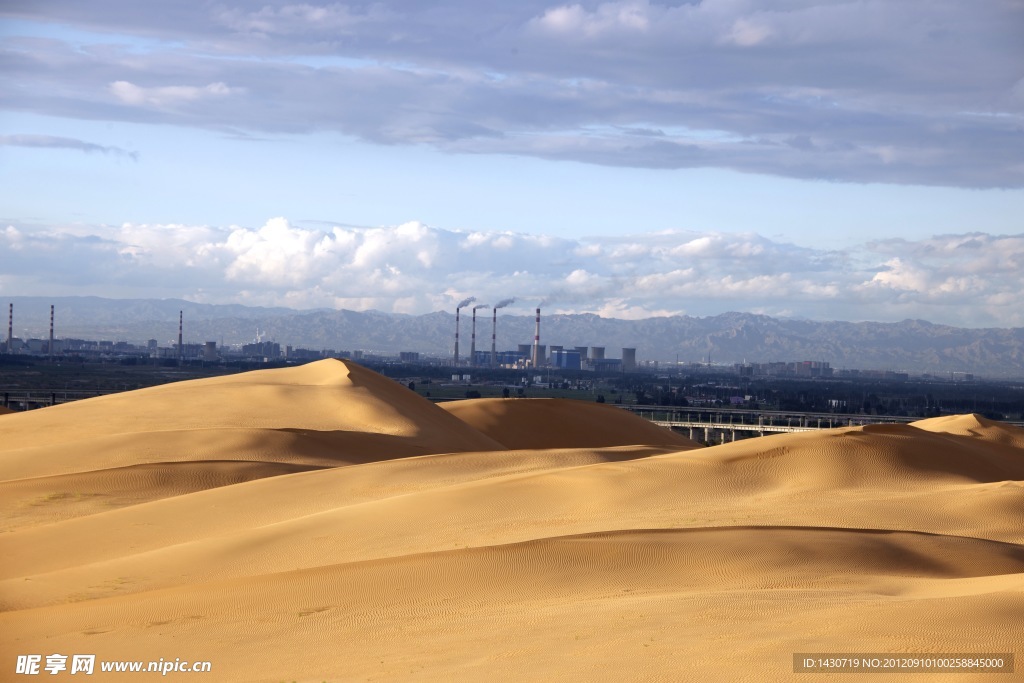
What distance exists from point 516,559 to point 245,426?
2645cm

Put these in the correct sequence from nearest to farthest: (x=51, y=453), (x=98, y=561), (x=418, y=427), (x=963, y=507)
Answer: (x=98, y=561), (x=963, y=507), (x=51, y=453), (x=418, y=427)

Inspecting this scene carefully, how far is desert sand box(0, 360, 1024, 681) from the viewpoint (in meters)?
11.6

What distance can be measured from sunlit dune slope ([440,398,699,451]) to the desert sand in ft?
66.6

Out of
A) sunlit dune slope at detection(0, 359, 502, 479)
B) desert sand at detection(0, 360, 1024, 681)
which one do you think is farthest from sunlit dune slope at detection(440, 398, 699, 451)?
desert sand at detection(0, 360, 1024, 681)

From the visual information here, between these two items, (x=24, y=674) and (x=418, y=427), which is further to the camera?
(x=418, y=427)

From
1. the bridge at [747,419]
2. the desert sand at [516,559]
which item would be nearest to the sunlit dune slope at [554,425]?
the bridge at [747,419]

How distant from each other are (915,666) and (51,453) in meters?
26.7

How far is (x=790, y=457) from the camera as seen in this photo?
86.8 ft

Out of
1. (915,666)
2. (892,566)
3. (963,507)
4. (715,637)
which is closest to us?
(915,666)

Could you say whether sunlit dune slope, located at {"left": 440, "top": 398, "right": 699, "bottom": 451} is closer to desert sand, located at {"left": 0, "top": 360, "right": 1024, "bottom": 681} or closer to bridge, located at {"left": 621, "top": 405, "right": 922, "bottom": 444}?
bridge, located at {"left": 621, "top": 405, "right": 922, "bottom": 444}

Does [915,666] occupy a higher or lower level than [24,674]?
higher

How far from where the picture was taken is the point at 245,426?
40531mm

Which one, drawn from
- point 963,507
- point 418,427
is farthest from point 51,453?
point 963,507

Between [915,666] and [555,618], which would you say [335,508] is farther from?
[915,666]
